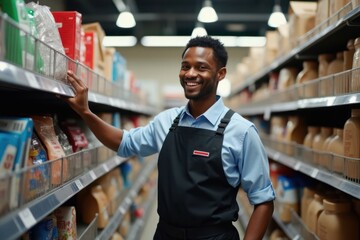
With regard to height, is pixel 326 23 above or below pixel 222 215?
above

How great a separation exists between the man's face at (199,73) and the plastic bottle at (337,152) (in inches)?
31.0

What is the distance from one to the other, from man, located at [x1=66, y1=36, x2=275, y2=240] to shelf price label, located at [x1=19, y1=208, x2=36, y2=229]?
2.34 feet

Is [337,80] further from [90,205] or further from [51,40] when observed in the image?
[90,205]

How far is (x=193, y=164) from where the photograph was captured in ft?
6.17

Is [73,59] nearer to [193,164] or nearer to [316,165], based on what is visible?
[193,164]

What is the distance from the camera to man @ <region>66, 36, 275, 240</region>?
1865 mm

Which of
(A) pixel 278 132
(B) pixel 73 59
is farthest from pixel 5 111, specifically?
(A) pixel 278 132

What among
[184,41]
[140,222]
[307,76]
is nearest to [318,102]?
[307,76]

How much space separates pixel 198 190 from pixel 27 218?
0.83 m

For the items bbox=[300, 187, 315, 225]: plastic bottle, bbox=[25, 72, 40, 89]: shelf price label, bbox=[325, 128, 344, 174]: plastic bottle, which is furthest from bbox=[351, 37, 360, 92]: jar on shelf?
bbox=[25, 72, 40, 89]: shelf price label

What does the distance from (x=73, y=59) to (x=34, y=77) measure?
647mm

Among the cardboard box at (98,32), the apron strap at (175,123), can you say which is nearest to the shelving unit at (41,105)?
the cardboard box at (98,32)

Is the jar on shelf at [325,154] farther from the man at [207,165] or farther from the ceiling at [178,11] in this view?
the ceiling at [178,11]

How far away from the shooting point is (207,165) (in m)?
1.86
